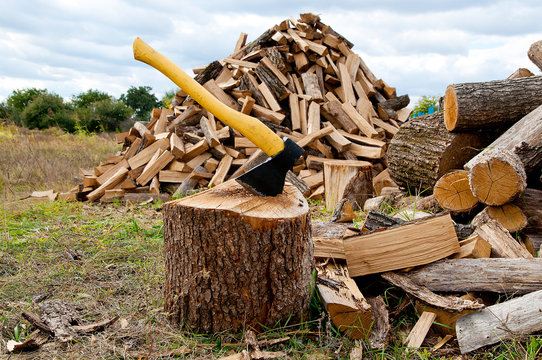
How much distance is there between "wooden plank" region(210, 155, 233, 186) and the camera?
21.4 ft

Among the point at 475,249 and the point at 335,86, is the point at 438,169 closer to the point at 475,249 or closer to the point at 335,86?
the point at 475,249

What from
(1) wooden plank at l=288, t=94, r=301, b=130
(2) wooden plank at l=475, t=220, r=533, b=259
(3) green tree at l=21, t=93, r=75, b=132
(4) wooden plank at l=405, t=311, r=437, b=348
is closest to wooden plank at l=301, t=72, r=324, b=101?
(1) wooden plank at l=288, t=94, r=301, b=130

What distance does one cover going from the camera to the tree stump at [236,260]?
7.72ft

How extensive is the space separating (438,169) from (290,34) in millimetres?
4873

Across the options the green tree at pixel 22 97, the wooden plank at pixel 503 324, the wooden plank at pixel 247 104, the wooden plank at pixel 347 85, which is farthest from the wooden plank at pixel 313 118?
the green tree at pixel 22 97

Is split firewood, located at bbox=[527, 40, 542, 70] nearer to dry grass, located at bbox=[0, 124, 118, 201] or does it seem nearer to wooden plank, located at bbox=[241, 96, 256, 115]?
wooden plank, located at bbox=[241, 96, 256, 115]

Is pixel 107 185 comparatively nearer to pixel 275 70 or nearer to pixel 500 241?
pixel 275 70

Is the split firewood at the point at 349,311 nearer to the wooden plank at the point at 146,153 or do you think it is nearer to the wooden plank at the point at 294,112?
the wooden plank at the point at 294,112

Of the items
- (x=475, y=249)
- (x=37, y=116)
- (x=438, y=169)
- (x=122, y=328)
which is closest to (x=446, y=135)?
(x=438, y=169)

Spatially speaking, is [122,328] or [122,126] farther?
[122,126]

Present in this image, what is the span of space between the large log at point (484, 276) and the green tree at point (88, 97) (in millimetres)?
23514

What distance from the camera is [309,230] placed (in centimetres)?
257

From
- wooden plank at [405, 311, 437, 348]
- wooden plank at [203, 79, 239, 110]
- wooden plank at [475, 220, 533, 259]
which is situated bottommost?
wooden plank at [405, 311, 437, 348]

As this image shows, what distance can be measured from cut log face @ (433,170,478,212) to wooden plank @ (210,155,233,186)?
141 inches
